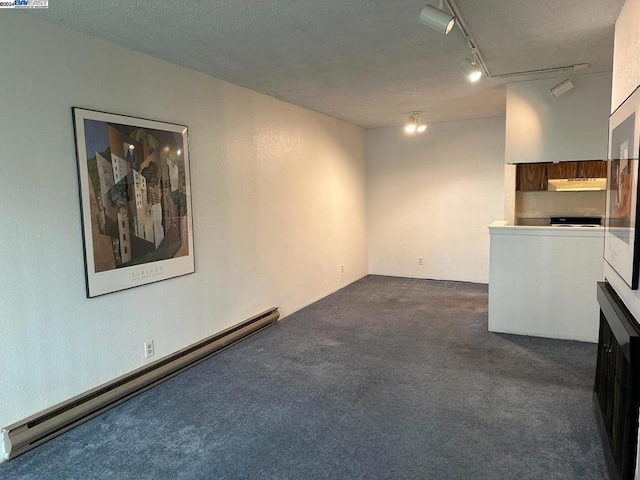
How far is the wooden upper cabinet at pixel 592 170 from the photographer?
5082 millimetres

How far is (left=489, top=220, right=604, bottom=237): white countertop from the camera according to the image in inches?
152

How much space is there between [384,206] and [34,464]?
5690 mm

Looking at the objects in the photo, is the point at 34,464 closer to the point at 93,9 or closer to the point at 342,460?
the point at 342,460

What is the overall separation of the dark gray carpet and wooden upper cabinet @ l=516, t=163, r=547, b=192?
88.6 inches

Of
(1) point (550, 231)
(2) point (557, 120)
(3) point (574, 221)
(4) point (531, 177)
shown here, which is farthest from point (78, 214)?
(3) point (574, 221)

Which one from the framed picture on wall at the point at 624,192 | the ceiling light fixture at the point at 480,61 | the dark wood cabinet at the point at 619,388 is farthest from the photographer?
the ceiling light fixture at the point at 480,61

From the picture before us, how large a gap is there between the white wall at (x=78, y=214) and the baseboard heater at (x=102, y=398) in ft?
0.22

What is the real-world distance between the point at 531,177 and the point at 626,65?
312 centimetres

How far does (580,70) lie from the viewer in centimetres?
388

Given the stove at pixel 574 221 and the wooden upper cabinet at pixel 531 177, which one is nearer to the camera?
the stove at pixel 574 221

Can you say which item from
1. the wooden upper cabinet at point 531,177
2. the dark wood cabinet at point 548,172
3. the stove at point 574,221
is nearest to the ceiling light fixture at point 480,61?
the dark wood cabinet at point 548,172

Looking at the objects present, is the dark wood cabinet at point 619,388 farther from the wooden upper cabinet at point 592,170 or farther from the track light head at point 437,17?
the wooden upper cabinet at point 592,170

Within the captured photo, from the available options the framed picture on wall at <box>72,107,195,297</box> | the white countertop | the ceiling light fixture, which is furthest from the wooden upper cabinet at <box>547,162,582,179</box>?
the framed picture on wall at <box>72,107,195,297</box>

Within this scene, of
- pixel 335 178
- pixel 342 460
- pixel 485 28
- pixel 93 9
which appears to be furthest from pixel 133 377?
pixel 335 178
